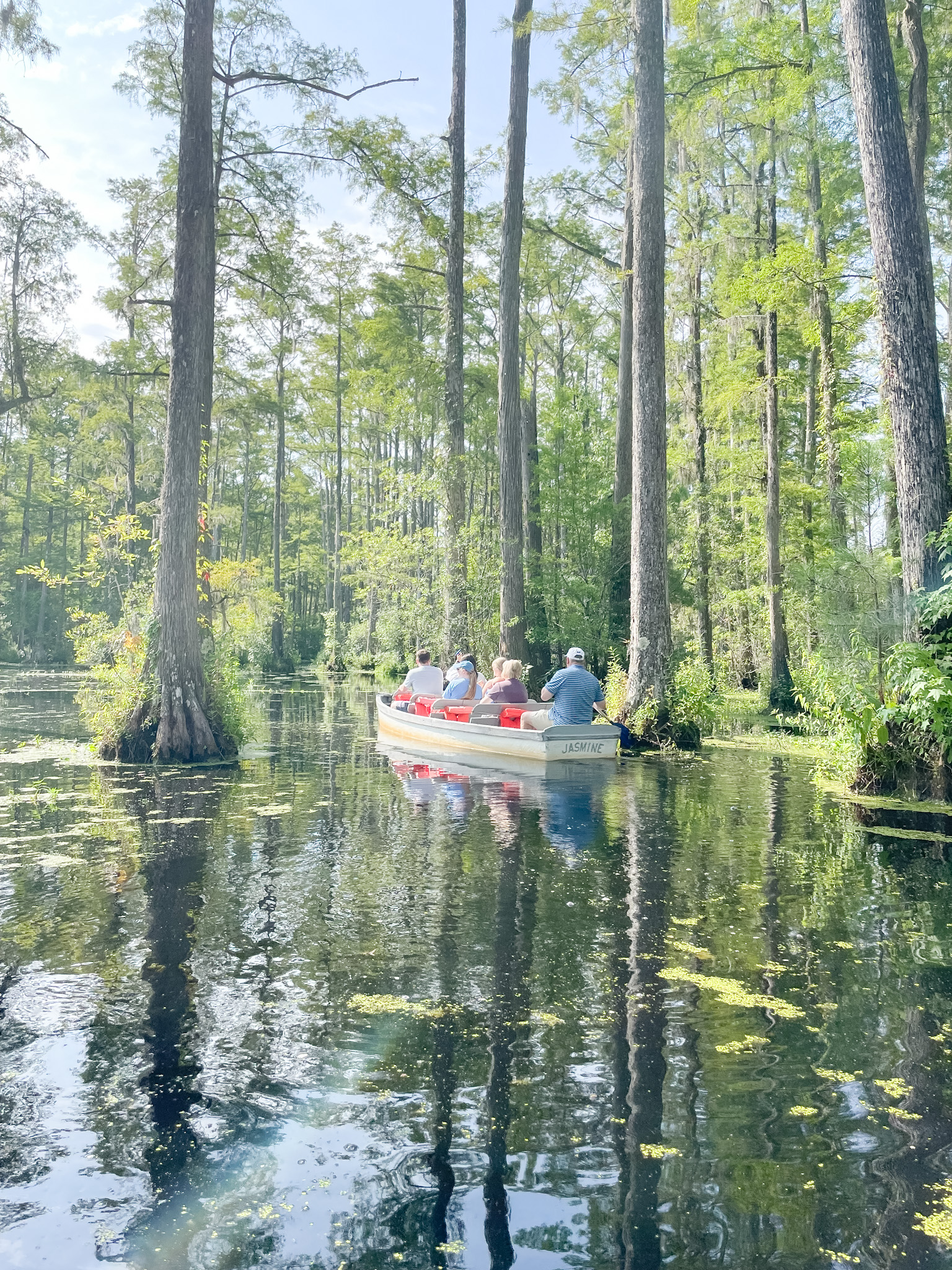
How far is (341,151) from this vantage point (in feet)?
48.0

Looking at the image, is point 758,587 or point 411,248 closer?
point 758,587

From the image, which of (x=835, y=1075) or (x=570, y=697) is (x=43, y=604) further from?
(x=835, y=1075)

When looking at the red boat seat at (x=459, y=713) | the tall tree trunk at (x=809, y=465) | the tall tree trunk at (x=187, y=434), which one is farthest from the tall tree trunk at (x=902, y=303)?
the tall tree trunk at (x=809, y=465)

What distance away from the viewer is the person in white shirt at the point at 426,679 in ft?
51.9

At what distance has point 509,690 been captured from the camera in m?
13.8

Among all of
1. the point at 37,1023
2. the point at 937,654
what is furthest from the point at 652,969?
the point at 937,654

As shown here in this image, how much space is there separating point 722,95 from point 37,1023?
49.0 feet

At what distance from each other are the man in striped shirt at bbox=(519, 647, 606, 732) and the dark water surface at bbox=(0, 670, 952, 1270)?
14.9 feet

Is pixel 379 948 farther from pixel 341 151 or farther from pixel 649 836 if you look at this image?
pixel 341 151

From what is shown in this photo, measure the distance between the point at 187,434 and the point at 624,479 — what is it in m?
12.0

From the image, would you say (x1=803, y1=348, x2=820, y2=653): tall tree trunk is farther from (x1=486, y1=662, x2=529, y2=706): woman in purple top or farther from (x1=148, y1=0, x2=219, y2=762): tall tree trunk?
(x1=148, y1=0, x2=219, y2=762): tall tree trunk

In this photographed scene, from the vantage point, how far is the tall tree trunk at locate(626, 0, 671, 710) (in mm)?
13758

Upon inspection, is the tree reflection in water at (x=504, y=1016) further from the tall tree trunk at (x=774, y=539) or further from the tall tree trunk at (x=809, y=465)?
the tall tree trunk at (x=809, y=465)

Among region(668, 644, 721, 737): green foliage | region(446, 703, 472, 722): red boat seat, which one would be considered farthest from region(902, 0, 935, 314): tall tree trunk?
region(446, 703, 472, 722): red boat seat
